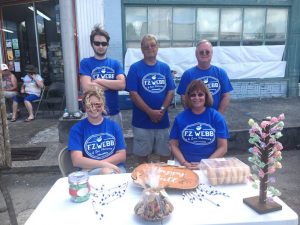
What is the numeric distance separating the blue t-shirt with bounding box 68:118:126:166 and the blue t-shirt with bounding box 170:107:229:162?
623 millimetres

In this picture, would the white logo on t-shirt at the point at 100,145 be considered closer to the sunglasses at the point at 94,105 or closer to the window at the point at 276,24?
the sunglasses at the point at 94,105

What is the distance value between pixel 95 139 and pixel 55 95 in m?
5.14

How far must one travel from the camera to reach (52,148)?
16.5 ft

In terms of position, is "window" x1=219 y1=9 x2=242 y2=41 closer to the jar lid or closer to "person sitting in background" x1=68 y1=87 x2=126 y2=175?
"person sitting in background" x1=68 y1=87 x2=126 y2=175

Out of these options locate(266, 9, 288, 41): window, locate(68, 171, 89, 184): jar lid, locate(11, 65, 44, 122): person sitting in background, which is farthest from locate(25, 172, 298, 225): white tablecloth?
locate(266, 9, 288, 41): window

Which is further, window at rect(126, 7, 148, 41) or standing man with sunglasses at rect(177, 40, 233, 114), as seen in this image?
window at rect(126, 7, 148, 41)

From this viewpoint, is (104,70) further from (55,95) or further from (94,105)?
(55,95)

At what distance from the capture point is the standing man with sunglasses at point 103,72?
333cm

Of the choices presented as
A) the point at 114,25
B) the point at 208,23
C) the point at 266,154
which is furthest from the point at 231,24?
the point at 266,154

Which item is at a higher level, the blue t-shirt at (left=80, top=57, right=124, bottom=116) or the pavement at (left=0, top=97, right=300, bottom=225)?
the blue t-shirt at (left=80, top=57, right=124, bottom=116)

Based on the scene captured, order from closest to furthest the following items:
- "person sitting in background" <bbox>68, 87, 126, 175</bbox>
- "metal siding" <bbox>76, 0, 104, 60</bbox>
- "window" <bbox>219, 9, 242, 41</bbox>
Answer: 1. "person sitting in background" <bbox>68, 87, 126, 175</bbox>
2. "metal siding" <bbox>76, 0, 104, 60</bbox>
3. "window" <bbox>219, 9, 242, 41</bbox>

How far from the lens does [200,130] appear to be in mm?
2758

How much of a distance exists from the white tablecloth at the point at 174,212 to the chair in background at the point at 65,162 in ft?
2.08

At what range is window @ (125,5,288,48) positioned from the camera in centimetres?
731
